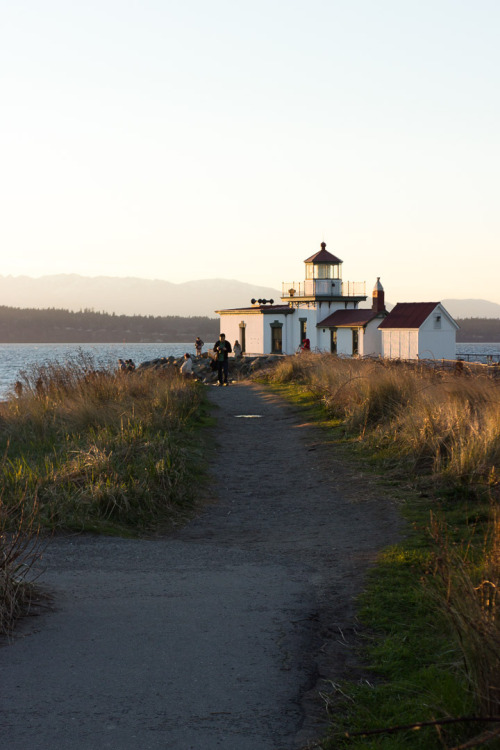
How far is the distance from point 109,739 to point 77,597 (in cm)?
227

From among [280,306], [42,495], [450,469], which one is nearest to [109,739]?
[42,495]

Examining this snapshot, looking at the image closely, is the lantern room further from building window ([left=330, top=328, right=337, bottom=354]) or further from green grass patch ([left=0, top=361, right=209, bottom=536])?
green grass patch ([left=0, top=361, right=209, bottom=536])

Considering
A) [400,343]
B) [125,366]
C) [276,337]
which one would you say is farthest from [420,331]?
[125,366]

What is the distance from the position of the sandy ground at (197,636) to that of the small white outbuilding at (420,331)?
40.2m

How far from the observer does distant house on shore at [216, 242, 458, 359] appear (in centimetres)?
5331

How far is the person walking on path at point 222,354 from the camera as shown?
28717 millimetres

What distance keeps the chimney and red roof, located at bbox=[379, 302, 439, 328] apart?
2.10 metres

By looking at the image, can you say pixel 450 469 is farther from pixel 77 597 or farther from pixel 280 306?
pixel 280 306

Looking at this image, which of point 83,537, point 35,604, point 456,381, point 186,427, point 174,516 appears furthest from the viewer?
point 186,427

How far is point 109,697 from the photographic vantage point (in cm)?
417

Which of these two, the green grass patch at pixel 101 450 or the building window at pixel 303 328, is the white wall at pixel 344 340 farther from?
the green grass patch at pixel 101 450

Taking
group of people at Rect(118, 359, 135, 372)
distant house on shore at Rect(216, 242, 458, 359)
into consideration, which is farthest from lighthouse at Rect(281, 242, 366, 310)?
group of people at Rect(118, 359, 135, 372)

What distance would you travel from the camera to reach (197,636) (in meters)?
5.12

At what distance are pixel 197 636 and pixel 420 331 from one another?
45.1m
